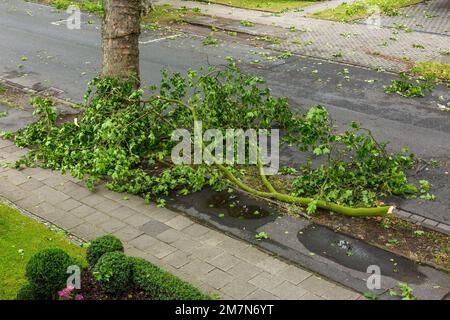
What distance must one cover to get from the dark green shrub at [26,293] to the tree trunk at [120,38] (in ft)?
19.0

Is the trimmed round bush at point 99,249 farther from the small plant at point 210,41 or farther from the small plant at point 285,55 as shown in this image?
the small plant at point 210,41

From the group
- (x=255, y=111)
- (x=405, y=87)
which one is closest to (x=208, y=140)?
(x=255, y=111)

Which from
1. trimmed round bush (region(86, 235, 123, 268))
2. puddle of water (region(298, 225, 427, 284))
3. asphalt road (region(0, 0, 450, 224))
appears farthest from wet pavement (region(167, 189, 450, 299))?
trimmed round bush (region(86, 235, 123, 268))

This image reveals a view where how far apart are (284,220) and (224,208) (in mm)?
1014

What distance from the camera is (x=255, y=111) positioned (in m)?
10.9

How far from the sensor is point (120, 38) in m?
11.6

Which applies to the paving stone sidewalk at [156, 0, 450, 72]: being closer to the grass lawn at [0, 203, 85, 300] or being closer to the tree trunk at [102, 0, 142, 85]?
the tree trunk at [102, 0, 142, 85]

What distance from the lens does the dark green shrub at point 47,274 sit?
261 inches

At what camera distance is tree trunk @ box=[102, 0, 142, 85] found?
11453 mm

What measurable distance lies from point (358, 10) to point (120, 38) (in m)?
13.5

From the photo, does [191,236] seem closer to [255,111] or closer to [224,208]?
[224,208]

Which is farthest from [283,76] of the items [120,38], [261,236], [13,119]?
[261,236]

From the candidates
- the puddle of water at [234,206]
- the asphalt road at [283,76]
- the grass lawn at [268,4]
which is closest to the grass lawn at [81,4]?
the asphalt road at [283,76]

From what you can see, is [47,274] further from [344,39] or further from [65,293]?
[344,39]
